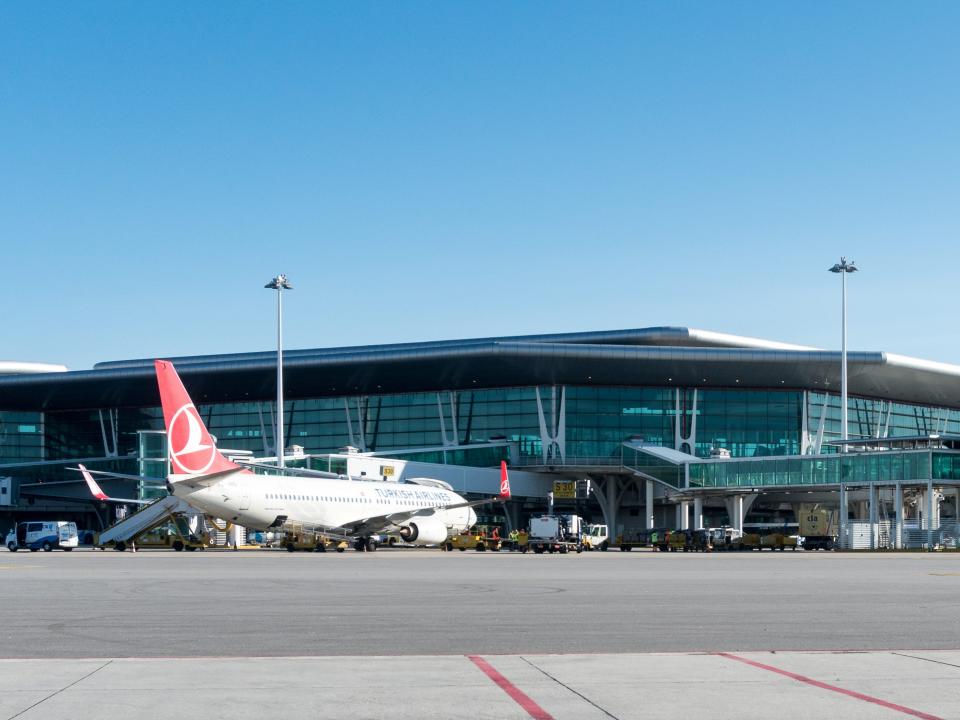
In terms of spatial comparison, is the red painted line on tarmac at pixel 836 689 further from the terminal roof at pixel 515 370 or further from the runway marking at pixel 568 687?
the terminal roof at pixel 515 370

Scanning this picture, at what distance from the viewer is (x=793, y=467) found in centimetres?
8331

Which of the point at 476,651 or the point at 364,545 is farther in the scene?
the point at 364,545

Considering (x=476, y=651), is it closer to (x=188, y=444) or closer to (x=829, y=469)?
(x=188, y=444)

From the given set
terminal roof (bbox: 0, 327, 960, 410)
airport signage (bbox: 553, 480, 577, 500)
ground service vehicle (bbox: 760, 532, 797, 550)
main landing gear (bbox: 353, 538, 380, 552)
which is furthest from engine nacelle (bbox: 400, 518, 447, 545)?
airport signage (bbox: 553, 480, 577, 500)

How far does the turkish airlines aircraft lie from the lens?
173 feet

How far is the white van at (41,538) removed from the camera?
67188 mm

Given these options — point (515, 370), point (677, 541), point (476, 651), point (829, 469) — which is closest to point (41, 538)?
point (677, 541)

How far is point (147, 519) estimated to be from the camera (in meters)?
67.7

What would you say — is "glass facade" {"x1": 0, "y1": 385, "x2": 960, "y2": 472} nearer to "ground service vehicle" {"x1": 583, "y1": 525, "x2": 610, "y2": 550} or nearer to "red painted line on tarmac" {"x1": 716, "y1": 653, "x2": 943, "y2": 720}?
"ground service vehicle" {"x1": 583, "y1": 525, "x2": 610, "y2": 550}

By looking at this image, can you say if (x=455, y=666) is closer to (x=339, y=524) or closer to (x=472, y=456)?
(x=339, y=524)

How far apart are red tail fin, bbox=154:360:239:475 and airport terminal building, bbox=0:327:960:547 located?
31.8m

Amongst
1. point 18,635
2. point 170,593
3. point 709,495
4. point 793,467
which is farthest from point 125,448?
point 18,635

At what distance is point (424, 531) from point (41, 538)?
22.3 m

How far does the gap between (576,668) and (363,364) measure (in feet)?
280
